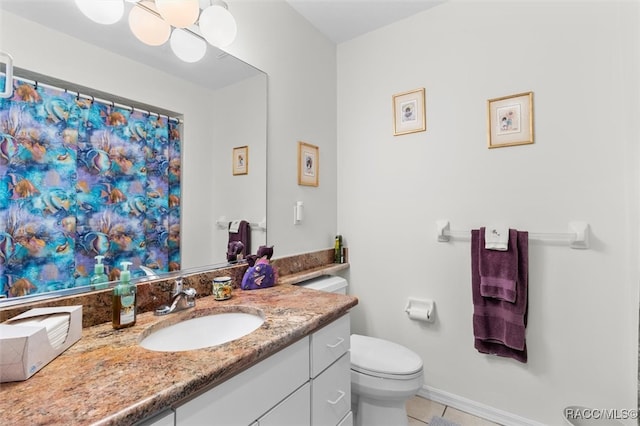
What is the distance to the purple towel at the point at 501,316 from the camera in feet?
5.11

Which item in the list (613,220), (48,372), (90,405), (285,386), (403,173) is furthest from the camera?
(403,173)

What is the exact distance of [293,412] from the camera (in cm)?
94

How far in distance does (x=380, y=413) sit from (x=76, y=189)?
5.42ft

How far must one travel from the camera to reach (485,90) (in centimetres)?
172

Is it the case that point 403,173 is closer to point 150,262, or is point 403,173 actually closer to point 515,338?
point 515,338

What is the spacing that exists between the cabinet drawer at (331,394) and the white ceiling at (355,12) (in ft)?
6.73

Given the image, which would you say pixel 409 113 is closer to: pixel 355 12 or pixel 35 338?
pixel 355 12

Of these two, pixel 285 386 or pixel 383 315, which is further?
pixel 383 315

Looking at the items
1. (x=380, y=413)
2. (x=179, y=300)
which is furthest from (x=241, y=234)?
(x=380, y=413)

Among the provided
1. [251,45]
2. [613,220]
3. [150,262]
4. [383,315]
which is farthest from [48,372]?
[613,220]

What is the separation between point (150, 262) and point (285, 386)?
28.6 inches

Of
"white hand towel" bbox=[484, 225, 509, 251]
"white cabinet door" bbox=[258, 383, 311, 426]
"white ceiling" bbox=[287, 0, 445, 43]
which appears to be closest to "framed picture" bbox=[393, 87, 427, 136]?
"white ceiling" bbox=[287, 0, 445, 43]

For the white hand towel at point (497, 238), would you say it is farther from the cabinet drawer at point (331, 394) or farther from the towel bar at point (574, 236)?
the cabinet drawer at point (331, 394)

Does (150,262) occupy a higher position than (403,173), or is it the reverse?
(403,173)
